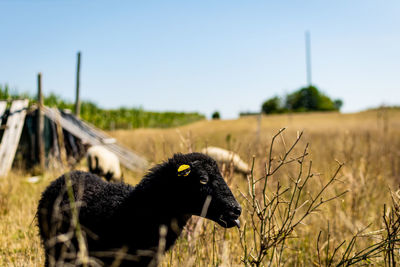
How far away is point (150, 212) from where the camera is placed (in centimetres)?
265

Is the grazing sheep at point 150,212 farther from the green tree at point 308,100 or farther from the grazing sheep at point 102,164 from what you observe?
the green tree at point 308,100

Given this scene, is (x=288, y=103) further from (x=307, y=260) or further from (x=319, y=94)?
(x=307, y=260)

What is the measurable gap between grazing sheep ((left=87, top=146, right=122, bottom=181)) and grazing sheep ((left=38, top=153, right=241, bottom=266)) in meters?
4.80

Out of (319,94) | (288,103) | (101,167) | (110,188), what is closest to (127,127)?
(101,167)

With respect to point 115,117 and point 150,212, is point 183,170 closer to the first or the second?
point 150,212

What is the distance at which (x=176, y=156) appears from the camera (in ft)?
9.14

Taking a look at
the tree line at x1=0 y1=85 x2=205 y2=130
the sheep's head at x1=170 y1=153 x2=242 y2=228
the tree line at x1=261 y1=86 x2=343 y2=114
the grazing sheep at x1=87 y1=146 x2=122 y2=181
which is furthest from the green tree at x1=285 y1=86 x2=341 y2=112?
the sheep's head at x1=170 y1=153 x2=242 y2=228

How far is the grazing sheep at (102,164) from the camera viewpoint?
7.58 metres

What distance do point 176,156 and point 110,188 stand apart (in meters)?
0.80

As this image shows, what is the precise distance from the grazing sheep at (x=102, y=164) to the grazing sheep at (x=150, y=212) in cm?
480

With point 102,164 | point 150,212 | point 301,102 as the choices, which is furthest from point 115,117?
point 301,102

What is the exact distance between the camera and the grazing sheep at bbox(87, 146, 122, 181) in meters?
7.58

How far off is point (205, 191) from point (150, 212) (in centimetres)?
54

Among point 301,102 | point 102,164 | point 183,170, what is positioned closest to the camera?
point 183,170
